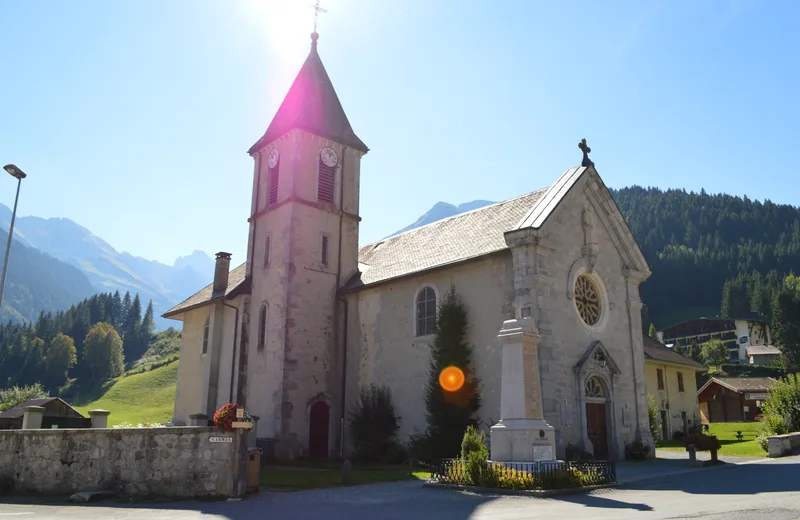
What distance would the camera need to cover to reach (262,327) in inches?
1144

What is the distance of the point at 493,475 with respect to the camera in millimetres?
14477

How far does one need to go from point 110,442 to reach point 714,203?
178 meters

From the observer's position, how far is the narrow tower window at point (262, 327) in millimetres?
28609

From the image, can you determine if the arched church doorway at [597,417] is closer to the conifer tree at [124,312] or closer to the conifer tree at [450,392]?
the conifer tree at [450,392]

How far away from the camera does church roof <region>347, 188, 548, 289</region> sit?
24314 millimetres

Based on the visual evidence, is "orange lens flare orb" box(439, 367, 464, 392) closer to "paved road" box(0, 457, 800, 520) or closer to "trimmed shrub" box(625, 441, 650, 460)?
"paved road" box(0, 457, 800, 520)

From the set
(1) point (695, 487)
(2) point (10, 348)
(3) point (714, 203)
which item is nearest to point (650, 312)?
(3) point (714, 203)

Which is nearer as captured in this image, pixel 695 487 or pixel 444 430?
pixel 695 487

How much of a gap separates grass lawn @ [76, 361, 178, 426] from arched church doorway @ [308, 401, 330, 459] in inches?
1912

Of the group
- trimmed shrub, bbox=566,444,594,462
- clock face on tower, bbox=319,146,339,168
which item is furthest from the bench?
clock face on tower, bbox=319,146,339,168

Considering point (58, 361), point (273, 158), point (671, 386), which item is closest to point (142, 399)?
point (58, 361)

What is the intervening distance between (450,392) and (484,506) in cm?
1056

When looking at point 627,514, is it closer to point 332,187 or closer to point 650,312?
point 332,187

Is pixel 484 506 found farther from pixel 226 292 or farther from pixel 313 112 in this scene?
pixel 313 112
